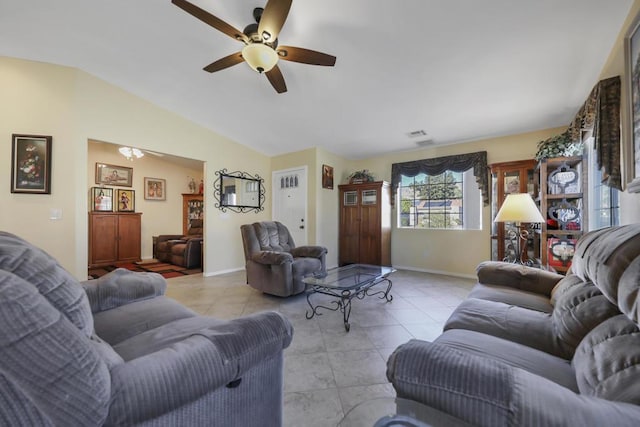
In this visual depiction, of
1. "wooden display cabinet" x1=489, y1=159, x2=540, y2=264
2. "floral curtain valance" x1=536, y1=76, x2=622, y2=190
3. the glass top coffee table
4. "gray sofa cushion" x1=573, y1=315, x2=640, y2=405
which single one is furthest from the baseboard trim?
"gray sofa cushion" x1=573, y1=315, x2=640, y2=405

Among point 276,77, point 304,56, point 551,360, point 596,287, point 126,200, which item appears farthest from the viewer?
point 126,200

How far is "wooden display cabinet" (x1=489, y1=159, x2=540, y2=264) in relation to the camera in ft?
11.1

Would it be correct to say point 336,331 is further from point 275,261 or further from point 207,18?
point 207,18

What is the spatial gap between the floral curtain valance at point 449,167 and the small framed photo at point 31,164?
5086 mm

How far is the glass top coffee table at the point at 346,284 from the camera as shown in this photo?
2.38 m

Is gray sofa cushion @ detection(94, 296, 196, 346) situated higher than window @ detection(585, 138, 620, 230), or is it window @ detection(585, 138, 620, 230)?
window @ detection(585, 138, 620, 230)

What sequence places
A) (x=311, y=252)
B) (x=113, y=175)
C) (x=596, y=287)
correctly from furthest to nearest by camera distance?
(x=113, y=175) < (x=311, y=252) < (x=596, y=287)

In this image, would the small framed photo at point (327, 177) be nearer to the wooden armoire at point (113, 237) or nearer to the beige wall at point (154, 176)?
the beige wall at point (154, 176)

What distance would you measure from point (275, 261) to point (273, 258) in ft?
0.16

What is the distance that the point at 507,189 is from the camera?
367 cm

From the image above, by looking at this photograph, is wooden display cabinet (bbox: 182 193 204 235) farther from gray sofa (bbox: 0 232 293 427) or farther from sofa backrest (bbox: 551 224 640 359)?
sofa backrest (bbox: 551 224 640 359)

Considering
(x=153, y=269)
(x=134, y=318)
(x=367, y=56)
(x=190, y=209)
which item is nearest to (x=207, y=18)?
(x=367, y=56)

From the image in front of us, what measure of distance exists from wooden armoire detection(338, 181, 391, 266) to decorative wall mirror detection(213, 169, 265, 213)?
1.71 metres

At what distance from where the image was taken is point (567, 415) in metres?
0.55
